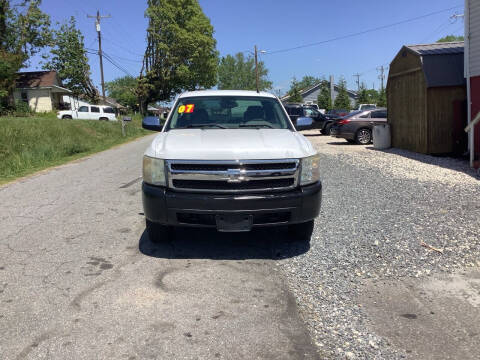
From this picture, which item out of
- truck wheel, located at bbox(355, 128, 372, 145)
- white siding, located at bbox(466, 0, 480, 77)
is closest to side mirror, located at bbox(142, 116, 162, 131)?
white siding, located at bbox(466, 0, 480, 77)

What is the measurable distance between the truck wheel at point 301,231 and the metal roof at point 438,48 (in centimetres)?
1013

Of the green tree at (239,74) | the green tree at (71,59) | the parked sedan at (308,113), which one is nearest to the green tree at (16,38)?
the green tree at (71,59)

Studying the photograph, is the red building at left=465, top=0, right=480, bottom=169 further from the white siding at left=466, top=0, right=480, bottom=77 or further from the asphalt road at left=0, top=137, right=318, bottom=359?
the asphalt road at left=0, top=137, right=318, bottom=359

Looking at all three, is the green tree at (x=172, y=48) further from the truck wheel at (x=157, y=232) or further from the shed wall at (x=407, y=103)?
the truck wheel at (x=157, y=232)

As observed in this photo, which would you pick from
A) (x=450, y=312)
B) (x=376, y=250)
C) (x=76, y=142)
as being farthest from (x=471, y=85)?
(x=76, y=142)

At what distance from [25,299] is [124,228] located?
7.28ft

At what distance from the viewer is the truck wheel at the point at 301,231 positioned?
4.83 meters

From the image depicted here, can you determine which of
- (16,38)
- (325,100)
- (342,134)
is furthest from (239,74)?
(342,134)

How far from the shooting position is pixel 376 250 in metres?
4.75

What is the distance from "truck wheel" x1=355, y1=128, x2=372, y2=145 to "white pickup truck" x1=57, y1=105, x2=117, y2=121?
26.7 meters

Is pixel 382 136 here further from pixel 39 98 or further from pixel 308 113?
pixel 39 98

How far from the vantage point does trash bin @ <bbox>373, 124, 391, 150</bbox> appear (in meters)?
15.8

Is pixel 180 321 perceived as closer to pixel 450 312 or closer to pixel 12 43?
pixel 450 312

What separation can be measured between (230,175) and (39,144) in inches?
583
